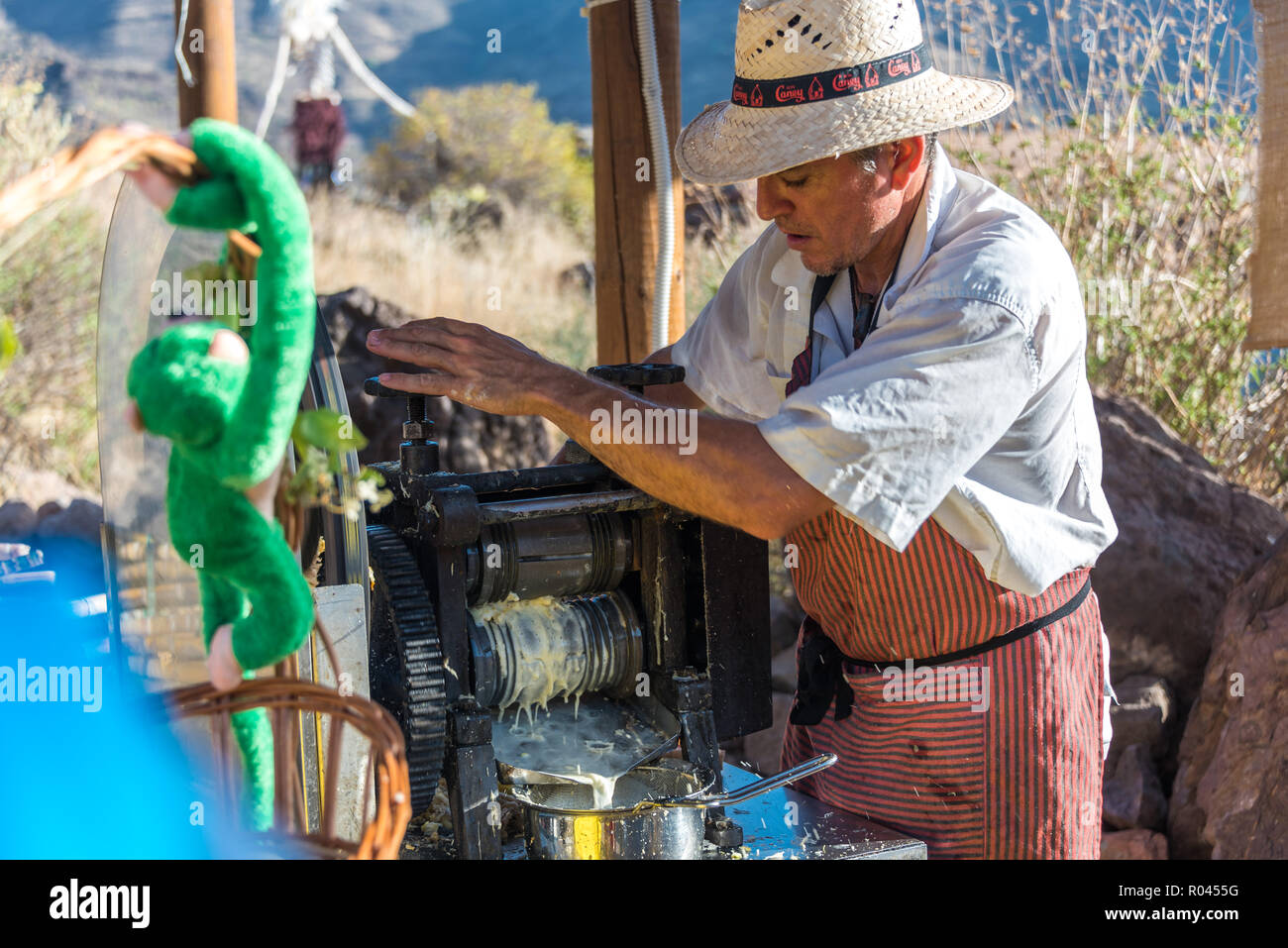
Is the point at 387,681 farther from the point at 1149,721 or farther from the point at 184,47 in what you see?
the point at 1149,721

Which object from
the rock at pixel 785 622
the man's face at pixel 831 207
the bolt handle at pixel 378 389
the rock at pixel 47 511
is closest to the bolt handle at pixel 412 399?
the bolt handle at pixel 378 389

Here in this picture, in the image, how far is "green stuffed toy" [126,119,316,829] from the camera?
0.92 m

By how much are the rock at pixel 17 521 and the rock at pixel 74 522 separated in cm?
13

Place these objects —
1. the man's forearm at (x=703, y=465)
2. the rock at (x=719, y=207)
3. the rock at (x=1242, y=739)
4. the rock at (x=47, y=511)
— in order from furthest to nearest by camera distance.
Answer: the rock at (x=719, y=207), the rock at (x=47, y=511), the rock at (x=1242, y=739), the man's forearm at (x=703, y=465)

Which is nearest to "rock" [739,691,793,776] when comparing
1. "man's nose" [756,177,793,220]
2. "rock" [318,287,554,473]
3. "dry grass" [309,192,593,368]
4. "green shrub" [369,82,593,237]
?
"rock" [318,287,554,473]

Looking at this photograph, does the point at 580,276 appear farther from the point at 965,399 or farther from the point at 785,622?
the point at 965,399

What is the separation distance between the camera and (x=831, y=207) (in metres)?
1.90

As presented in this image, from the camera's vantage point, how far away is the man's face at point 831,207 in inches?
74.0

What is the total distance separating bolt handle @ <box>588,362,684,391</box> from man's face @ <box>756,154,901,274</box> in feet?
0.90

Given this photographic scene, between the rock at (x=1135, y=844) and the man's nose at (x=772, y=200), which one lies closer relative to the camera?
the man's nose at (x=772, y=200)

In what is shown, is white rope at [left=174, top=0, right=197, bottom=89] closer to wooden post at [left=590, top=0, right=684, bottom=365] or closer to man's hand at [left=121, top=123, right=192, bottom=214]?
wooden post at [left=590, top=0, right=684, bottom=365]

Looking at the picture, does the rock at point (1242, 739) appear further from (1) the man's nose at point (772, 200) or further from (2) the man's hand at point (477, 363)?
(2) the man's hand at point (477, 363)
